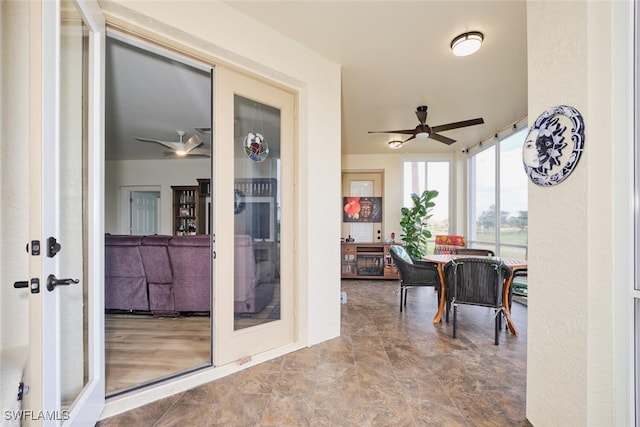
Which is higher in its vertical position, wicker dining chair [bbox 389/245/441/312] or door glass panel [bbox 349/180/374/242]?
door glass panel [bbox 349/180/374/242]

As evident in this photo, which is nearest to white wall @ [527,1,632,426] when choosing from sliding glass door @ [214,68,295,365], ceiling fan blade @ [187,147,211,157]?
sliding glass door @ [214,68,295,365]

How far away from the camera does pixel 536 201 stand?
154 centimetres

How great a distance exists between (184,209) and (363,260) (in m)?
4.39

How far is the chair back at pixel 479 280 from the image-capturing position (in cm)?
278

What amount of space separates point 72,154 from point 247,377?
1.85 m

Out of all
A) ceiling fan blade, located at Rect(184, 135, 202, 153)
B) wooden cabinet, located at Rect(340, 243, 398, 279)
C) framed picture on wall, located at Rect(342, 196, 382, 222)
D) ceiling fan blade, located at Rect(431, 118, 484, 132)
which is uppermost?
ceiling fan blade, located at Rect(184, 135, 202, 153)

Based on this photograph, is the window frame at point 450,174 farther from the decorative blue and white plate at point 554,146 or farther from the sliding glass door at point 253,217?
Answer: the decorative blue and white plate at point 554,146

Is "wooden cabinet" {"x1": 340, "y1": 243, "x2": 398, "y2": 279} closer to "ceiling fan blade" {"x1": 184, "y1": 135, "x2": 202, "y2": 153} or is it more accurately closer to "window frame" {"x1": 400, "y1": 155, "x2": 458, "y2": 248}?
"window frame" {"x1": 400, "y1": 155, "x2": 458, "y2": 248}

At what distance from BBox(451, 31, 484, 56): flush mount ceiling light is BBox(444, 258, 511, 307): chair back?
195 cm

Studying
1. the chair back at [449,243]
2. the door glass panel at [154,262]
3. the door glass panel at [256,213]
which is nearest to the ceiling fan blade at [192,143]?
the door glass panel at [154,262]

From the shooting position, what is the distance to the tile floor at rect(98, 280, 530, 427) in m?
1.67

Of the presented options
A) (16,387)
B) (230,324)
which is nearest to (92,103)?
(16,387)

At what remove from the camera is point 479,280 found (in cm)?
285

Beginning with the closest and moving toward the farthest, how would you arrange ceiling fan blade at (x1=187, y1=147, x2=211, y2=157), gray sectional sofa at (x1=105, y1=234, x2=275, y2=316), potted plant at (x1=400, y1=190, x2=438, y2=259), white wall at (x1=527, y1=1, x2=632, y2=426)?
1. white wall at (x1=527, y1=1, x2=632, y2=426)
2. gray sectional sofa at (x1=105, y1=234, x2=275, y2=316)
3. ceiling fan blade at (x1=187, y1=147, x2=211, y2=157)
4. potted plant at (x1=400, y1=190, x2=438, y2=259)
